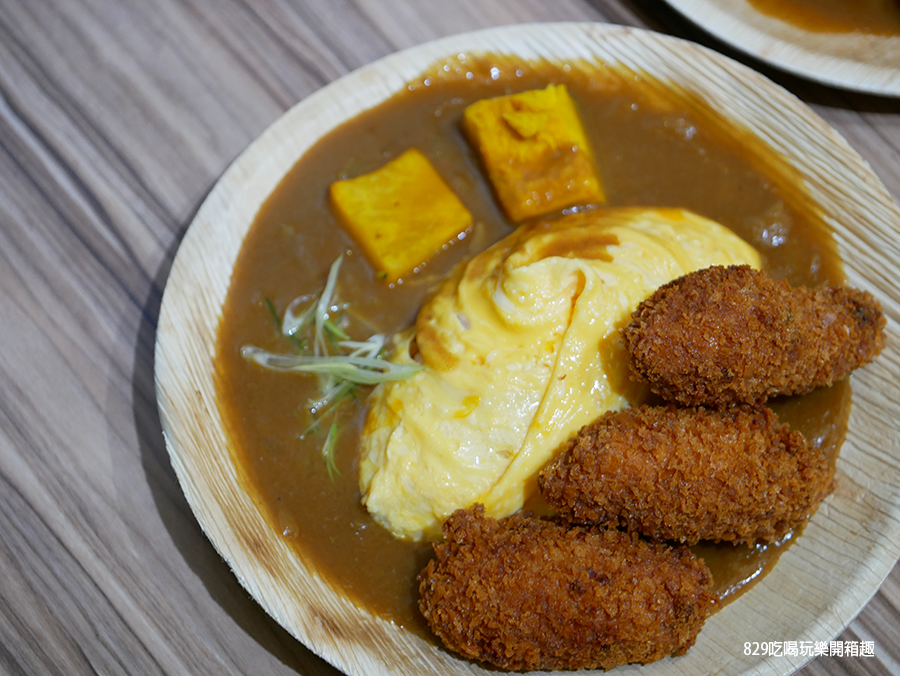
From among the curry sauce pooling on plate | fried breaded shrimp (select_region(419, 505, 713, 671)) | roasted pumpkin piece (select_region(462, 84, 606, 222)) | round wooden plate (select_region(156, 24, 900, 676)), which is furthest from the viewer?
roasted pumpkin piece (select_region(462, 84, 606, 222))

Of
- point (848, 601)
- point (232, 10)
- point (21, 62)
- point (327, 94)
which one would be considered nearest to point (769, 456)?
point (848, 601)

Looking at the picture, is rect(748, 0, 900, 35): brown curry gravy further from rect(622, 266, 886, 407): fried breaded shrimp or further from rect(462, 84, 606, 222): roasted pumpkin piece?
rect(622, 266, 886, 407): fried breaded shrimp

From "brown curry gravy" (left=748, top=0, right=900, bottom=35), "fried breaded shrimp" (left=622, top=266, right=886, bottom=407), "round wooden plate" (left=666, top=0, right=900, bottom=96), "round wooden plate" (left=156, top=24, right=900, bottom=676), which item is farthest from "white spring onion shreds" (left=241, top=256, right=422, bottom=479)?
"brown curry gravy" (left=748, top=0, right=900, bottom=35)

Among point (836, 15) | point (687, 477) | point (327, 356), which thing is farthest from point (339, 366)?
point (836, 15)

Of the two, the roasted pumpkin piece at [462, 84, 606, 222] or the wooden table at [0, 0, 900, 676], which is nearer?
the wooden table at [0, 0, 900, 676]

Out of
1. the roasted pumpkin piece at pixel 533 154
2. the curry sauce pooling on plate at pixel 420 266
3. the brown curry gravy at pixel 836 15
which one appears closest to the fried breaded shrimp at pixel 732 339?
the curry sauce pooling on plate at pixel 420 266
